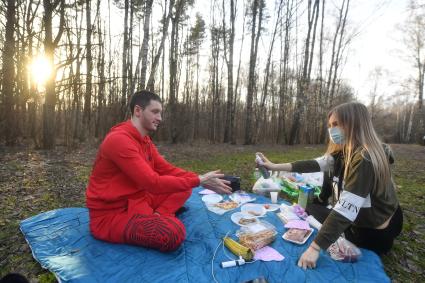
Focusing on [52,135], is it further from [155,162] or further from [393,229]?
[393,229]

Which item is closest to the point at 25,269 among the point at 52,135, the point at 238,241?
the point at 238,241

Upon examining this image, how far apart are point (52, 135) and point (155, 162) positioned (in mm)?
6453

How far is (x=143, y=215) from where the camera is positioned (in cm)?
260

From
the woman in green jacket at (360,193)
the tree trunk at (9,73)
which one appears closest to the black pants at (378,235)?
the woman in green jacket at (360,193)

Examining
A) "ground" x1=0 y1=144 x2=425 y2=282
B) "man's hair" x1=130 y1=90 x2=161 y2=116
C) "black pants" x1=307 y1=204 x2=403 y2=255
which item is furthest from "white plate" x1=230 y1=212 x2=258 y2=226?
"man's hair" x1=130 y1=90 x2=161 y2=116

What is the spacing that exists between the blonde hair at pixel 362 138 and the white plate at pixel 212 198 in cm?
203

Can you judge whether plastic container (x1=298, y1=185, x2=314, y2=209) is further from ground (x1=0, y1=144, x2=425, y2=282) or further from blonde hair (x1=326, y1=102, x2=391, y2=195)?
blonde hair (x1=326, y1=102, x2=391, y2=195)

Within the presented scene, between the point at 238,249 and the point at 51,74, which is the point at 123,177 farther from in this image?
the point at 51,74

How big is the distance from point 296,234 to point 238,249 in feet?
2.43

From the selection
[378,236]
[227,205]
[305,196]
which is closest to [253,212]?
[227,205]

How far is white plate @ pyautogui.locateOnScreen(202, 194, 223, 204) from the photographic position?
3950 mm

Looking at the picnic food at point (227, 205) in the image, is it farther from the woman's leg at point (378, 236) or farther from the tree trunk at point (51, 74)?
the tree trunk at point (51, 74)

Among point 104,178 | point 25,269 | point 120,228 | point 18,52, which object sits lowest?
point 25,269

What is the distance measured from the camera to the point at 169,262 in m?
2.41
